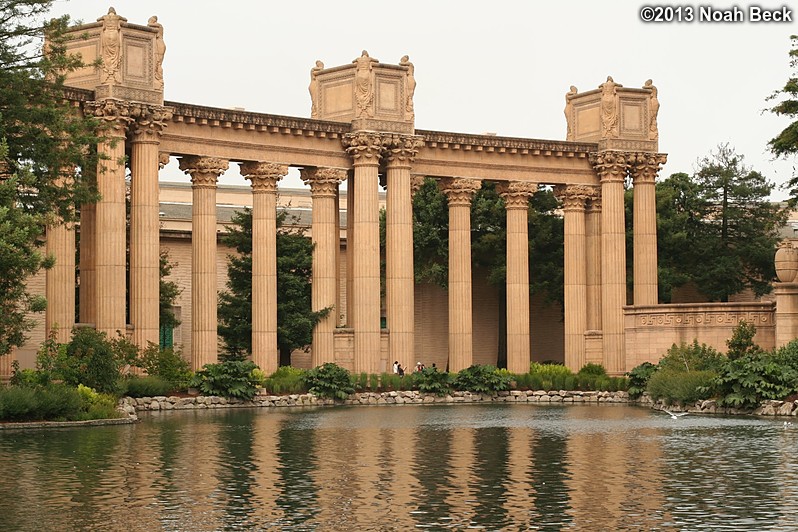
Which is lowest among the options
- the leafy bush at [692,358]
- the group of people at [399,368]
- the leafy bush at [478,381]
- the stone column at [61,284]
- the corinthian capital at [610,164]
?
the leafy bush at [478,381]

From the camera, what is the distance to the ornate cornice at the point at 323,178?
58000 millimetres

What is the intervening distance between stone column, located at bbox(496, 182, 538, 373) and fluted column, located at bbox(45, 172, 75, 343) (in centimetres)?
2137

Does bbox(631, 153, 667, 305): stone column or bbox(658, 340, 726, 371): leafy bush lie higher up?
bbox(631, 153, 667, 305): stone column

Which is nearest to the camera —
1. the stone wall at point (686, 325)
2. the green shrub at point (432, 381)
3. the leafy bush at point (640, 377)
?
the stone wall at point (686, 325)

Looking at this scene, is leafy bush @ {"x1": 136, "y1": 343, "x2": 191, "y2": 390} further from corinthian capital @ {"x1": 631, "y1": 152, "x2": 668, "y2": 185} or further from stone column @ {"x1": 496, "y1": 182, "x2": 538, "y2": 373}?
corinthian capital @ {"x1": 631, "y1": 152, "x2": 668, "y2": 185}

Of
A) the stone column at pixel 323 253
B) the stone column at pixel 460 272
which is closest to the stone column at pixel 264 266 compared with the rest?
the stone column at pixel 323 253

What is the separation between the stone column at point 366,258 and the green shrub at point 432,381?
2647 mm

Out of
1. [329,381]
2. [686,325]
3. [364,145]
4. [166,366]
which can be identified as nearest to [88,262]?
[166,366]

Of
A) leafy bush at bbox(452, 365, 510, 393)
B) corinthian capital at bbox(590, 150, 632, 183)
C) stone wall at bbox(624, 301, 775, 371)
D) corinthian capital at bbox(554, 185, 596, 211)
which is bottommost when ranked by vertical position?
leafy bush at bbox(452, 365, 510, 393)

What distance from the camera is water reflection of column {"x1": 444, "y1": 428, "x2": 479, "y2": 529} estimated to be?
1936cm

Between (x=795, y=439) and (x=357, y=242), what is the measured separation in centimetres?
2957

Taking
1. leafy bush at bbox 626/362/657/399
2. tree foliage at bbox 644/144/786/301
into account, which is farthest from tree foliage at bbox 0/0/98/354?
tree foliage at bbox 644/144/786/301

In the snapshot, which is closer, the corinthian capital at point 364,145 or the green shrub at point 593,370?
the corinthian capital at point 364,145

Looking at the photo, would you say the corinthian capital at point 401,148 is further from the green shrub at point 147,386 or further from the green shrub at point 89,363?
the green shrub at point 89,363
